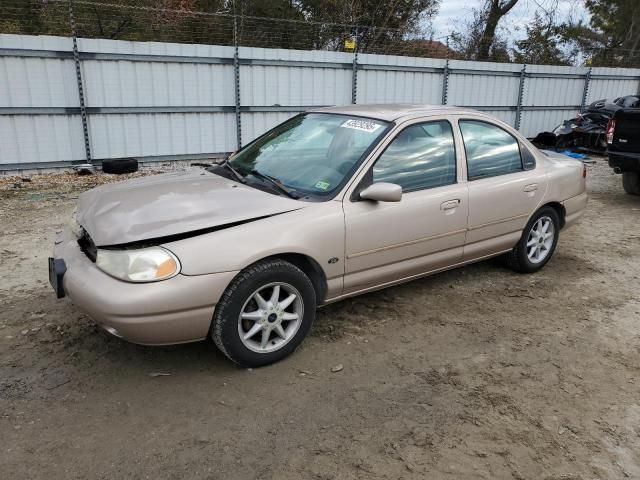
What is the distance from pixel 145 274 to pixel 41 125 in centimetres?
753

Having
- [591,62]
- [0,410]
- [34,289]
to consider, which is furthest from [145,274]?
[591,62]

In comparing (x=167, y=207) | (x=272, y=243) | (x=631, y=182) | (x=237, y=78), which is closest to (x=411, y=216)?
(x=272, y=243)

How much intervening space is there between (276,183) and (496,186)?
1.92m

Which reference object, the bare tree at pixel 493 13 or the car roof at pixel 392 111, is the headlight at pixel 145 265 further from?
the bare tree at pixel 493 13

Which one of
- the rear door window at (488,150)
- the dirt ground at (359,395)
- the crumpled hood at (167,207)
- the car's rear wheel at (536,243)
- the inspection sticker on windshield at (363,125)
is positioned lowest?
the dirt ground at (359,395)

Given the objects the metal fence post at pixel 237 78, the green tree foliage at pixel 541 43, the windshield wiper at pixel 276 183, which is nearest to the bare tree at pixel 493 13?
the green tree foliage at pixel 541 43

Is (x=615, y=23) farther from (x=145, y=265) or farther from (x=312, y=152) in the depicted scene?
(x=145, y=265)

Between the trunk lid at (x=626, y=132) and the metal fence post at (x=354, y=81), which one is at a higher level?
the metal fence post at (x=354, y=81)

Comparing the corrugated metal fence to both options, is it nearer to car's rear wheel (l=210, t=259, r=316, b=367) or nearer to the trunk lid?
the trunk lid

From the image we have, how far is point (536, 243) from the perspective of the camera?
5.04 meters

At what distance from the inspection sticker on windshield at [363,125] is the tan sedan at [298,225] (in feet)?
0.05

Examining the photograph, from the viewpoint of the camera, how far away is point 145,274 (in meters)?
2.88

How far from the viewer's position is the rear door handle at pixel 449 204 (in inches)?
160

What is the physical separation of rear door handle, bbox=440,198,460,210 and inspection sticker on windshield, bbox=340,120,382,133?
78 cm
